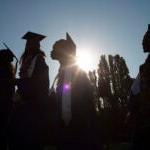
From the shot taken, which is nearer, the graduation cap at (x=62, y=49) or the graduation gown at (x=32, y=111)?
the graduation gown at (x=32, y=111)

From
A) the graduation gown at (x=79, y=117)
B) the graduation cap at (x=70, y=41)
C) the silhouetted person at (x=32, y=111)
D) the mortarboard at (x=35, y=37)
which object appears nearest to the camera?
the graduation gown at (x=79, y=117)

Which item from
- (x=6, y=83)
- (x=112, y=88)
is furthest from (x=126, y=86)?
(x=6, y=83)

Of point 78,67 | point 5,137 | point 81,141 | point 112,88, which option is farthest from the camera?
point 112,88

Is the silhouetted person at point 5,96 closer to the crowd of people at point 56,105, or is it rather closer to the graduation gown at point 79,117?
the crowd of people at point 56,105

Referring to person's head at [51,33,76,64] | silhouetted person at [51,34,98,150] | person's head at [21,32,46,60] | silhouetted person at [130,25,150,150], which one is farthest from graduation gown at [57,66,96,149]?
person's head at [21,32,46,60]

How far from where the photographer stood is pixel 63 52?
5.10 metres

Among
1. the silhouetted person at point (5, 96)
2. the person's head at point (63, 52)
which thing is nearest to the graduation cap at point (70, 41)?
the person's head at point (63, 52)

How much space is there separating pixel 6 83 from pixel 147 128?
2.54 m

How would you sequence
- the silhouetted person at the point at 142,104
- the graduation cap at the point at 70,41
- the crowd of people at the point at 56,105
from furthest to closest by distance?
the graduation cap at the point at 70,41
the silhouetted person at the point at 142,104
the crowd of people at the point at 56,105

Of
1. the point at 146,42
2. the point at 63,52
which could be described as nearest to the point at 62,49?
the point at 63,52

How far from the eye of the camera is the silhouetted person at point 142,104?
504 centimetres

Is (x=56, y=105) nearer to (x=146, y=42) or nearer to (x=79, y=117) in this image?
(x=79, y=117)

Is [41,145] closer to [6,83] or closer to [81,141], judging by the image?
[81,141]

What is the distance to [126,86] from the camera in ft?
149
